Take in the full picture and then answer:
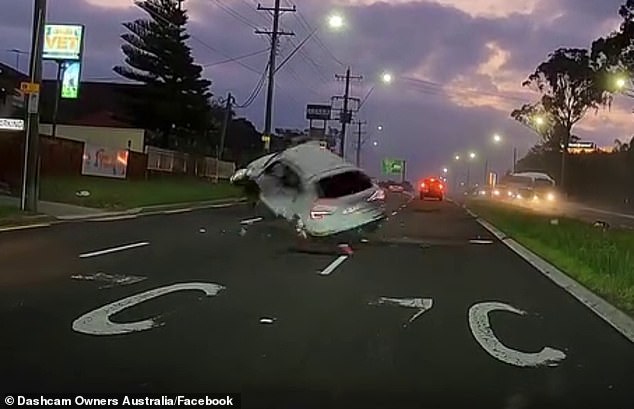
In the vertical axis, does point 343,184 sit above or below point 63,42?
below

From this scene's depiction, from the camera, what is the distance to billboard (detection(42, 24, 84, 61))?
3525 cm

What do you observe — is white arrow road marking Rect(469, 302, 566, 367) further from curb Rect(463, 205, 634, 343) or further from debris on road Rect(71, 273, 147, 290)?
debris on road Rect(71, 273, 147, 290)

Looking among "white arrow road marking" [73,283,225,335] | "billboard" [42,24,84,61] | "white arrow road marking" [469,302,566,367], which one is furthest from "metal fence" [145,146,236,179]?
"white arrow road marking" [469,302,566,367]

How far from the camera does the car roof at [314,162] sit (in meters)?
22.7

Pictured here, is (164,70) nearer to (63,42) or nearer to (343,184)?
(63,42)

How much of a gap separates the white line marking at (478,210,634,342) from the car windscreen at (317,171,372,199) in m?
3.99

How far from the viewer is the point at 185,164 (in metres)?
65.2

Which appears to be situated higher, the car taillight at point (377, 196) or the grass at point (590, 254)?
the car taillight at point (377, 196)

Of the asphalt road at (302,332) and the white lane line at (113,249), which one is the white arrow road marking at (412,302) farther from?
the white lane line at (113,249)

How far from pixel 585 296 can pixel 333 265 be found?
4.82 metres

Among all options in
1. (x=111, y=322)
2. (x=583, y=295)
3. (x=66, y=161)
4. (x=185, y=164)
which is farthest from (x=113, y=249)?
(x=185, y=164)

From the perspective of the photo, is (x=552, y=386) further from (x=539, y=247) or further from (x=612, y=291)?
(x=539, y=247)

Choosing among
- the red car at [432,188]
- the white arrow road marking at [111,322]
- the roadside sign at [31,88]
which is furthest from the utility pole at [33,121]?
the red car at [432,188]

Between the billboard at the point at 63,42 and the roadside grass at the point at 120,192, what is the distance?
16.2ft
